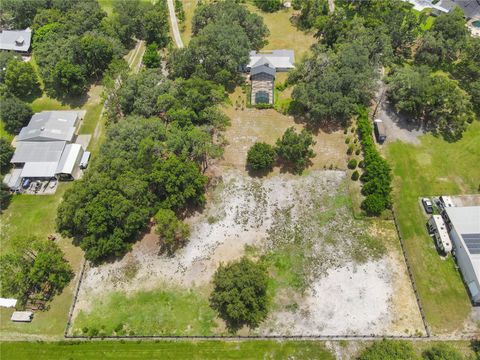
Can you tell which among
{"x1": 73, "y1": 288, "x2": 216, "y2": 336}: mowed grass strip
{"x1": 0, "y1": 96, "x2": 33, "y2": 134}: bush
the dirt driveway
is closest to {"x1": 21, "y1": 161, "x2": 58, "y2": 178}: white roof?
{"x1": 0, "y1": 96, "x2": 33, "y2": 134}: bush

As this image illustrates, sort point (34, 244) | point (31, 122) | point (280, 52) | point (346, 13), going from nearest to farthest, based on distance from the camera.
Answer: point (34, 244)
point (31, 122)
point (280, 52)
point (346, 13)

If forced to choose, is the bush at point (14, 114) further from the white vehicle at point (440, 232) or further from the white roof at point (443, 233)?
the white roof at point (443, 233)

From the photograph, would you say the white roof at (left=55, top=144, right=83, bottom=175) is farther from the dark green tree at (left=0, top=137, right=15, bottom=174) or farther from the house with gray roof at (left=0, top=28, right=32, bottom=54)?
the house with gray roof at (left=0, top=28, right=32, bottom=54)

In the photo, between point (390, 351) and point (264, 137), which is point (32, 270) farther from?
point (390, 351)

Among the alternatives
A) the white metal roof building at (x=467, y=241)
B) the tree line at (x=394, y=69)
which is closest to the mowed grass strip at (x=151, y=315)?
the white metal roof building at (x=467, y=241)

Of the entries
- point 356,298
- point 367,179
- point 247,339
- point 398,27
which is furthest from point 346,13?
point 247,339

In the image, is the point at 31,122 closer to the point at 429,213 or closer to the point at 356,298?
the point at 356,298
